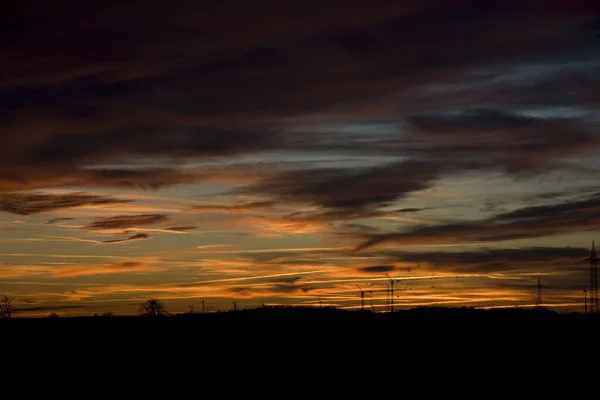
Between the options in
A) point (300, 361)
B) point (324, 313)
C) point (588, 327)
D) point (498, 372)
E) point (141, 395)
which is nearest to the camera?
point (141, 395)

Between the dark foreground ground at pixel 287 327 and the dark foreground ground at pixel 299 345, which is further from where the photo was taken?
the dark foreground ground at pixel 287 327

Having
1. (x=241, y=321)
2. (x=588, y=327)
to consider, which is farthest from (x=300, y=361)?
(x=588, y=327)

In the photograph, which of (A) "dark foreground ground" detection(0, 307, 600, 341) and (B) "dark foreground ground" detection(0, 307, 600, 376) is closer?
(B) "dark foreground ground" detection(0, 307, 600, 376)

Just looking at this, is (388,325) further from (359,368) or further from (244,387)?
(244,387)

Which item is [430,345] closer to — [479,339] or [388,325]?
[479,339]

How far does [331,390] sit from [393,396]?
7.25 meters

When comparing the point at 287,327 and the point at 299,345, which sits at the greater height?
the point at 287,327

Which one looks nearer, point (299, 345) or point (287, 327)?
point (299, 345)

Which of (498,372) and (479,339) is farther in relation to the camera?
(479,339)

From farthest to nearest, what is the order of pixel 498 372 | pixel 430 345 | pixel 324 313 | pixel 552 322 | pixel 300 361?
1. pixel 324 313
2. pixel 552 322
3. pixel 430 345
4. pixel 300 361
5. pixel 498 372

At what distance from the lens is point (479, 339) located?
13588 centimetres

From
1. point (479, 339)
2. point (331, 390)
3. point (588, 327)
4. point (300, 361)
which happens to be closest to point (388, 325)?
point (479, 339)

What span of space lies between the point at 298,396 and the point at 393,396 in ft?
32.9

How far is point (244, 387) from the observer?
96.9 metres
